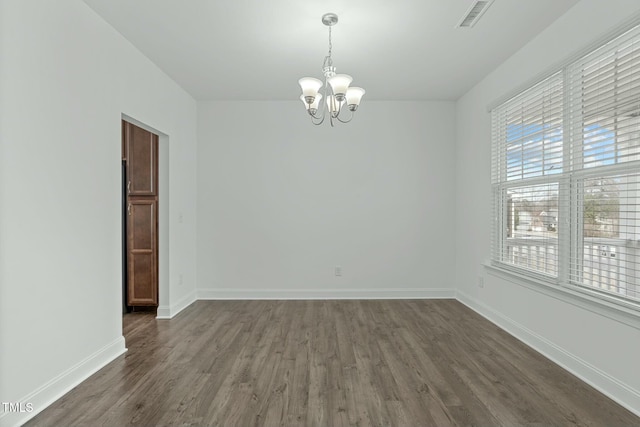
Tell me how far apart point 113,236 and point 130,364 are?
1.02 meters

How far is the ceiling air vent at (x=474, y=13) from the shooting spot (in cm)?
266

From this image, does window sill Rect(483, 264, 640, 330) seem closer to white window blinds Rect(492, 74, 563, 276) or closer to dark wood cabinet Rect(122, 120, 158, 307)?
white window blinds Rect(492, 74, 563, 276)

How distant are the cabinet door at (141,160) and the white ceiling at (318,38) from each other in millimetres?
764

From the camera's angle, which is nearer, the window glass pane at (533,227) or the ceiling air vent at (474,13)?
the ceiling air vent at (474,13)

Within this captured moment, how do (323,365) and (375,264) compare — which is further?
(375,264)

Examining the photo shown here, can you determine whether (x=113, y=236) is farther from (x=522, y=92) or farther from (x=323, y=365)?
(x=522, y=92)

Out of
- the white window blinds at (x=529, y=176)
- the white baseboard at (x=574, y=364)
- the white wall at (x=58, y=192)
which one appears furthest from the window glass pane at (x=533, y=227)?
the white wall at (x=58, y=192)

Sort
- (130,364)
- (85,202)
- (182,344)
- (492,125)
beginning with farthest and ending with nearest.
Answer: (492,125) < (182,344) < (130,364) < (85,202)

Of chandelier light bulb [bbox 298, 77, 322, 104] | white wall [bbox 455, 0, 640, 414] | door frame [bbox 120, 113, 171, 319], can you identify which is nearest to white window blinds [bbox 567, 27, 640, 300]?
white wall [bbox 455, 0, 640, 414]

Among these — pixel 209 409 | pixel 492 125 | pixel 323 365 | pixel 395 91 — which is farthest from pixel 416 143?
pixel 209 409

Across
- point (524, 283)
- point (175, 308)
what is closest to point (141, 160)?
point (175, 308)

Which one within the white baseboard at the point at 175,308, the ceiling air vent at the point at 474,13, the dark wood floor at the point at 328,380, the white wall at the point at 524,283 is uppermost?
the ceiling air vent at the point at 474,13

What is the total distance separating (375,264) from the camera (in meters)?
5.10

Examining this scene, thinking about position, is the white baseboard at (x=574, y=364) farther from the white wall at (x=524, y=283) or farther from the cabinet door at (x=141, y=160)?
the cabinet door at (x=141, y=160)
